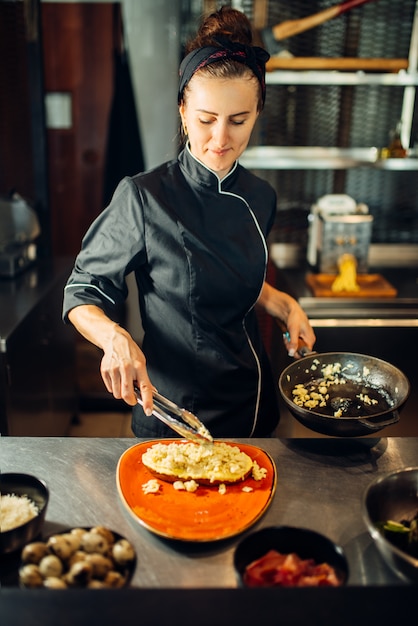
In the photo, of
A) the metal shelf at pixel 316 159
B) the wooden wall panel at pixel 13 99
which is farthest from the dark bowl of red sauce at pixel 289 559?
the wooden wall panel at pixel 13 99

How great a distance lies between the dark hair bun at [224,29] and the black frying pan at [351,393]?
85cm

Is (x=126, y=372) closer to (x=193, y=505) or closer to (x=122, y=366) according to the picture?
(x=122, y=366)

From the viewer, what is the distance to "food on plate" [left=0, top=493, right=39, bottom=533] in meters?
1.22

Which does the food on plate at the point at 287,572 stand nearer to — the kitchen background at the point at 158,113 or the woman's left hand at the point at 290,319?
the woman's left hand at the point at 290,319

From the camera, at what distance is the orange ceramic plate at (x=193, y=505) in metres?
1.25

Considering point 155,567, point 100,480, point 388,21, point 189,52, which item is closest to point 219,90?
point 189,52

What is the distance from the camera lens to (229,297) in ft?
5.97

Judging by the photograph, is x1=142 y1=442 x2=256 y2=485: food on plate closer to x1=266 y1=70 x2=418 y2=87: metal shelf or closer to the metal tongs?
the metal tongs

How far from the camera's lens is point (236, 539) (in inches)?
49.4

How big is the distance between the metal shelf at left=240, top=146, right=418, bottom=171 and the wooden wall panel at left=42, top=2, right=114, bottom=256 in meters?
1.39

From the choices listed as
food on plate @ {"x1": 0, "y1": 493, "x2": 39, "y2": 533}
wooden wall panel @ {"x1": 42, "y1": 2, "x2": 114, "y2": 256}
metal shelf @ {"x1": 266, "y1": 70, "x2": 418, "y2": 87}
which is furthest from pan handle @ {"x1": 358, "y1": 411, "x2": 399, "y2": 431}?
wooden wall panel @ {"x1": 42, "y1": 2, "x2": 114, "y2": 256}

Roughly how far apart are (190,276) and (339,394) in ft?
1.66

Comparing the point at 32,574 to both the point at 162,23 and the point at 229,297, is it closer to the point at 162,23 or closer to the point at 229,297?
the point at 229,297

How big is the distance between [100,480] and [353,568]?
0.57 meters
